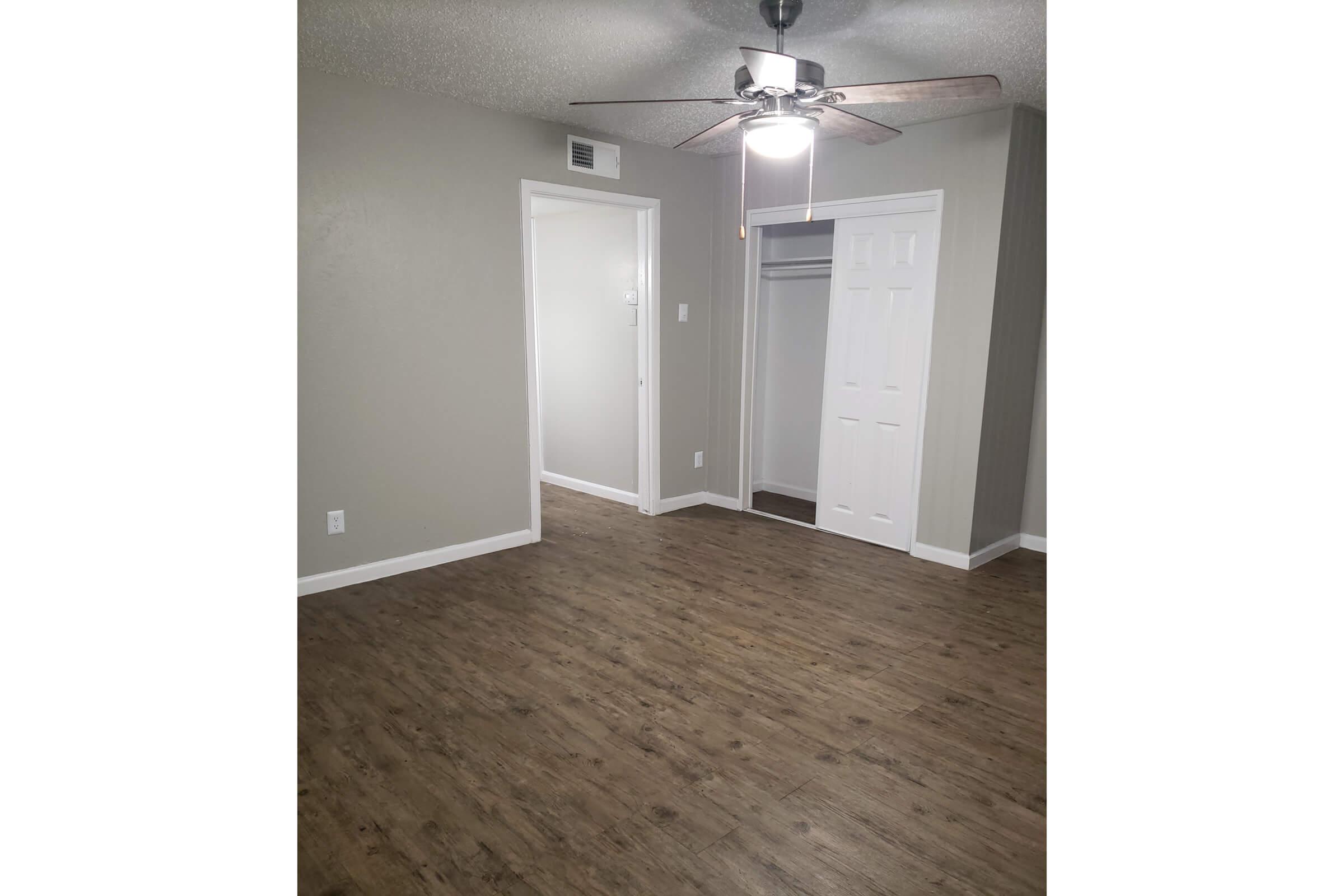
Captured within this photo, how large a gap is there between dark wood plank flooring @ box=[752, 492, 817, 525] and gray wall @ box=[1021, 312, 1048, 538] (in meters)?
1.27

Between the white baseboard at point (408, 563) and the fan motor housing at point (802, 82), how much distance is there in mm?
2700

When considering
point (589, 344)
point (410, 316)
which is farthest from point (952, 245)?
point (410, 316)

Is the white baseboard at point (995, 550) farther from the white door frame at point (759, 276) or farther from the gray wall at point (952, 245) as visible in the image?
the white door frame at point (759, 276)

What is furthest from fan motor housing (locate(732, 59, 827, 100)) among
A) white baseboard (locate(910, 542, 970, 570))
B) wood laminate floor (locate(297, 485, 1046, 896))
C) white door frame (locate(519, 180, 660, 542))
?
white baseboard (locate(910, 542, 970, 570))

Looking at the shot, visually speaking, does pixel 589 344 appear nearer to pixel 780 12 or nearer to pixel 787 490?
pixel 787 490

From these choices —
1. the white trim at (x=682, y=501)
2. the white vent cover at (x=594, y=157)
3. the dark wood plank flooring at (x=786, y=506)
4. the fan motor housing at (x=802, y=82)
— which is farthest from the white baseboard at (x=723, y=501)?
the fan motor housing at (x=802, y=82)

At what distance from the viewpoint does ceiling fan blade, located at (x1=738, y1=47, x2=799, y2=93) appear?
2250mm

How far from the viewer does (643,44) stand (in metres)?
2.86

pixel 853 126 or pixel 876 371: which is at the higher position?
pixel 853 126

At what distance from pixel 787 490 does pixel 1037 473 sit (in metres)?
1.84

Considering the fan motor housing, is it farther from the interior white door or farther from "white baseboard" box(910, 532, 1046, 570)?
"white baseboard" box(910, 532, 1046, 570)

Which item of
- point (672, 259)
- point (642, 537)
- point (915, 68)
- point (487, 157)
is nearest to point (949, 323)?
point (915, 68)
